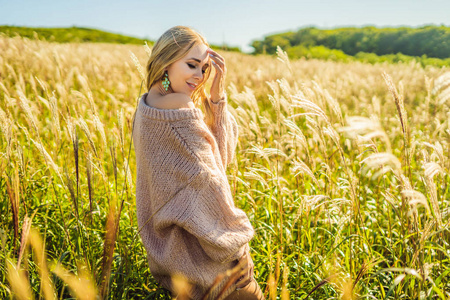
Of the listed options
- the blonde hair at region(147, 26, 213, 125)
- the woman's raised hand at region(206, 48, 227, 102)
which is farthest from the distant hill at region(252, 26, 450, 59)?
the blonde hair at region(147, 26, 213, 125)

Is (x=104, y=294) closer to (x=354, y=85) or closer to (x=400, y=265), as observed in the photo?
(x=400, y=265)

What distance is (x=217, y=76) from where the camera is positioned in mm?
1880

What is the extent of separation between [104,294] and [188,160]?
668 millimetres

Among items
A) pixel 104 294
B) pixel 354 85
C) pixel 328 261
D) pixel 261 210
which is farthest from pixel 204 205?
pixel 354 85

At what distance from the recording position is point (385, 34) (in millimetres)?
6801

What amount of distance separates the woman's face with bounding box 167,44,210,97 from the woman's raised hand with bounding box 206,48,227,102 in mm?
85

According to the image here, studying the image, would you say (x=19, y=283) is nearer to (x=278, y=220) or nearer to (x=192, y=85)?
(x=192, y=85)

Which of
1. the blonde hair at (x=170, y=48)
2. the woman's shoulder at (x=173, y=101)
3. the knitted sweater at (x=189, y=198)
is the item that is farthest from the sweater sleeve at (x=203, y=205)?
the blonde hair at (x=170, y=48)

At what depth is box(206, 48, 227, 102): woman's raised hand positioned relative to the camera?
1859 mm

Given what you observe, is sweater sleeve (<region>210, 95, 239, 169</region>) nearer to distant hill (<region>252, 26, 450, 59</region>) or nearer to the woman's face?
the woman's face

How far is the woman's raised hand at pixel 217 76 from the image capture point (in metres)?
1.86

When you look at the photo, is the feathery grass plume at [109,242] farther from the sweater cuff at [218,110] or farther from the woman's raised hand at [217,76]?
the woman's raised hand at [217,76]

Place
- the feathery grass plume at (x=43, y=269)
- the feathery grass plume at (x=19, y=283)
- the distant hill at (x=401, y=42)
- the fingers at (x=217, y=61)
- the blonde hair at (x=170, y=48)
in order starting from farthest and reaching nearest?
the distant hill at (x=401, y=42)
the fingers at (x=217, y=61)
the blonde hair at (x=170, y=48)
the feathery grass plume at (x=43, y=269)
the feathery grass plume at (x=19, y=283)

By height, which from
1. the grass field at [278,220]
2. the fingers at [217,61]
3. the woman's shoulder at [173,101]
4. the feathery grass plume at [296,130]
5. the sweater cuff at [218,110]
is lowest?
the grass field at [278,220]
